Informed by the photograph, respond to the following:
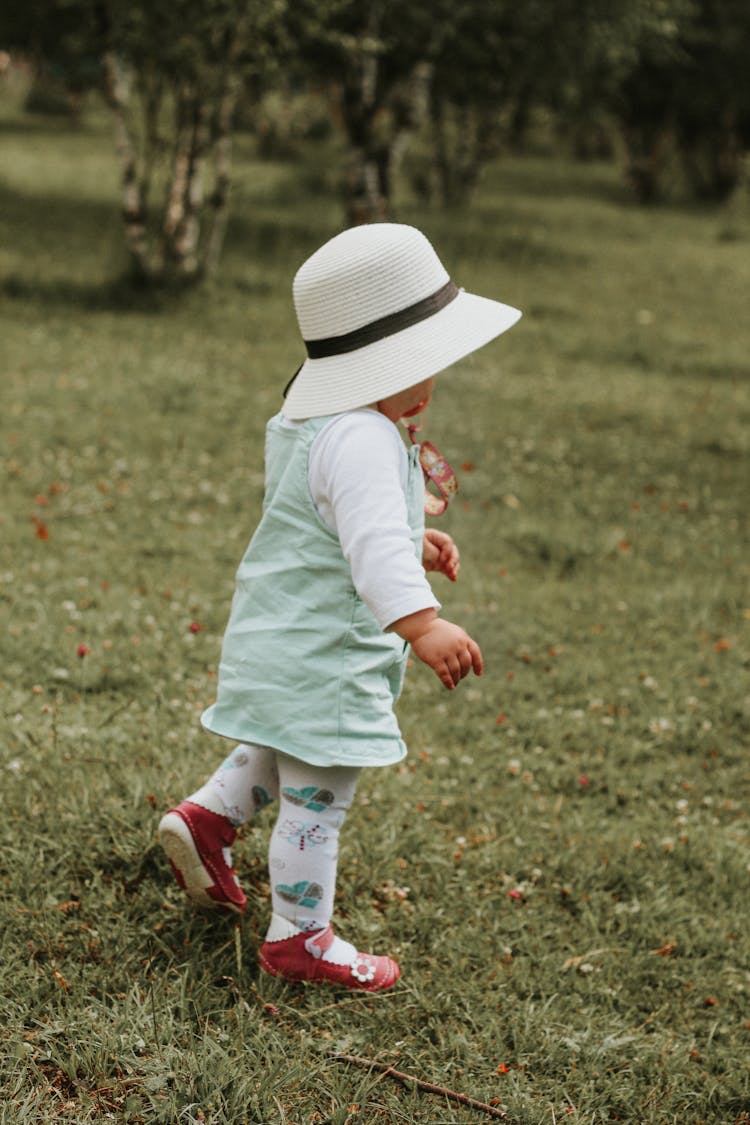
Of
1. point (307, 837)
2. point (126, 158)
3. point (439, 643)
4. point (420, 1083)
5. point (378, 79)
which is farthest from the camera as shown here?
point (378, 79)

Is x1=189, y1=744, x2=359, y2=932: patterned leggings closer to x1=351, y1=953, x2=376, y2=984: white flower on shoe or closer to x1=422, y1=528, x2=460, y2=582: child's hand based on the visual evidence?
x1=351, y1=953, x2=376, y2=984: white flower on shoe

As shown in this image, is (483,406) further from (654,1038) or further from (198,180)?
(654,1038)

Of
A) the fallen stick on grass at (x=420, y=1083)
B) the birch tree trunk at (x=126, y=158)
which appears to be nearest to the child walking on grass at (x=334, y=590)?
the fallen stick on grass at (x=420, y=1083)

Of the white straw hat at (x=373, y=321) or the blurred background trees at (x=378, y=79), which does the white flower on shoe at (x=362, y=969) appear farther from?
the blurred background trees at (x=378, y=79)

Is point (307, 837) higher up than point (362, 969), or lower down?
higher up

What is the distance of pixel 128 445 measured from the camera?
9.35 metres

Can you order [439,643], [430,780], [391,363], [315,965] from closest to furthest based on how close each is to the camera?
[439,643] < [391,363] < [315,965] < [430,780]

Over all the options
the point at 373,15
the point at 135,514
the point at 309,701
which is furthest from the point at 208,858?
the point at 373,15

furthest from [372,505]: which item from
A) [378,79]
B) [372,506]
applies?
[378,79]

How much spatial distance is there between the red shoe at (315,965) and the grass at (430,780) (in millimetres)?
56

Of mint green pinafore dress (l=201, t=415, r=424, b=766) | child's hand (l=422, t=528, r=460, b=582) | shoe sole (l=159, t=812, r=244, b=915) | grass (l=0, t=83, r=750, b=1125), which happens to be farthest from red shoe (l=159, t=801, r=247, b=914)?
child's hand (l=422, t=528, r=460, b=582)

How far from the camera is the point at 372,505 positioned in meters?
3.01

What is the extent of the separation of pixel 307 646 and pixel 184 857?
831mm

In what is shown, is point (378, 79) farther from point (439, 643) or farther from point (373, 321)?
point (439, 643)
